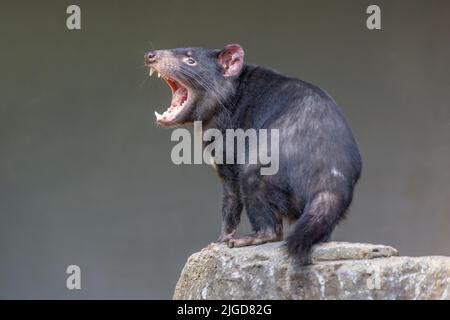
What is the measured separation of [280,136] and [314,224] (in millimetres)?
535

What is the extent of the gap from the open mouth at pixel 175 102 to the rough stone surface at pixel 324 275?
851 millimetres

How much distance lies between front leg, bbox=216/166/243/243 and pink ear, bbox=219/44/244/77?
539 mm

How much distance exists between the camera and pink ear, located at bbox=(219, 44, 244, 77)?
5.73 m

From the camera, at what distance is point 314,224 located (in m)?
4.87

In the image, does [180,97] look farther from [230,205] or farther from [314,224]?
[314,224]

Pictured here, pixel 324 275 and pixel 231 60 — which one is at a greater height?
pixel 231 60

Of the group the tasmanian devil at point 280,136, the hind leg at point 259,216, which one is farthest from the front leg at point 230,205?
the hind leg at point 259,216

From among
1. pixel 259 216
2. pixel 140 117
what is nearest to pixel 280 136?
pixel 259 216

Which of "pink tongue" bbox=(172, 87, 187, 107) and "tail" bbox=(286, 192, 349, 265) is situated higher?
"pink tongue" bbox=(172, 87, 187, 107)

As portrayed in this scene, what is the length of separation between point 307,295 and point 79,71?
11.4 ft

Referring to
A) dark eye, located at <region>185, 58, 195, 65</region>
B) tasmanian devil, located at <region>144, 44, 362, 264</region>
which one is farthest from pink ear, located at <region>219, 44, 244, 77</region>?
dark eye, located at <region>185, 58, 195, 65</region>

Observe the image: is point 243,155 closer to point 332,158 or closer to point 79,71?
point 332,158

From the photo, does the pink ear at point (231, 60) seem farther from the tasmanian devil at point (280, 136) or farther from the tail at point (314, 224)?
the tail at point (314, 224)

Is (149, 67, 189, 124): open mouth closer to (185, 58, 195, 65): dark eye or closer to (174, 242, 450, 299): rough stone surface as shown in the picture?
(185, 58, 195, 65): dark eye
